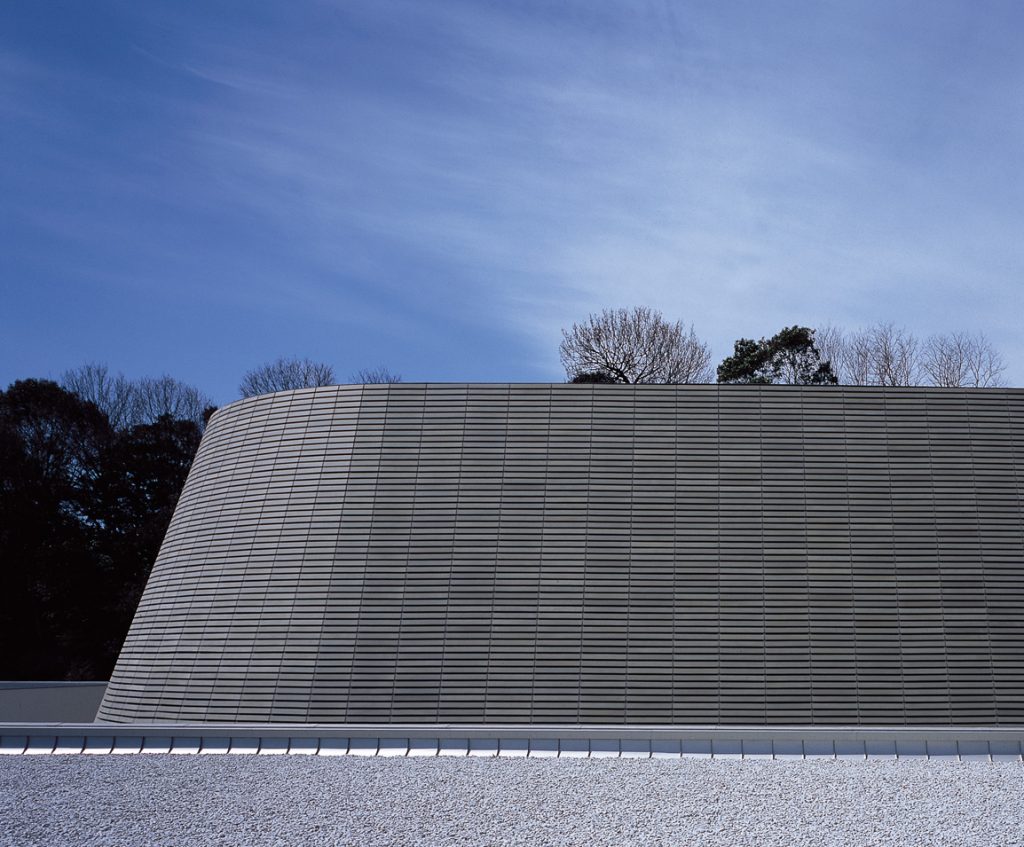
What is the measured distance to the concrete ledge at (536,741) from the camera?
784 cm

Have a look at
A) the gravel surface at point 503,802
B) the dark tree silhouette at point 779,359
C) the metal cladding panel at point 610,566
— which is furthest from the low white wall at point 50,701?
the dark tree silhouette at point 779,359

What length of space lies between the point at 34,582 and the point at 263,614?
1686 centimetres

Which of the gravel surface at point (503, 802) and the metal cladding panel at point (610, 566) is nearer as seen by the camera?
the gravel surface at point (503, 802)

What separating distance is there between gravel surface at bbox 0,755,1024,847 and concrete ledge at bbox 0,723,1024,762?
31 cm

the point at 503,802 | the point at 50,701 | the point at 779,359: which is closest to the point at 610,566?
the point at 503,802

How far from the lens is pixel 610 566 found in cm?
998

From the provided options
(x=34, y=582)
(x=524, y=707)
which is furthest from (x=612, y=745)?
(x=34, y=582)

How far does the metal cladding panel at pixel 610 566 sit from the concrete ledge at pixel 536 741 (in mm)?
1233

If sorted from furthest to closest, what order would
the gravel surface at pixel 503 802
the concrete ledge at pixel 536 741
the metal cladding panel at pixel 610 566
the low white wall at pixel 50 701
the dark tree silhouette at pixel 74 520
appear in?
the dark tree silhouette at pixel 74 520
the low white wall at pixel 50 701
the metal cladding panel at pixel 610 566
the concrete ledge at pixel 536 741
the gravel surface at pixel 503 802

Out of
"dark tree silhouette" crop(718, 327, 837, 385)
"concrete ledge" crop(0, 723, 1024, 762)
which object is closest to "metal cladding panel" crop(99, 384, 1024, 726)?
"concrete ledge" crop(0, 723, 1024, 762)

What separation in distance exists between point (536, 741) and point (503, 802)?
2.02 metres

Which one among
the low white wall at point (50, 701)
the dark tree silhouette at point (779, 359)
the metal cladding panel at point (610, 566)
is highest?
the dark tree silhouette at point (779, 359)

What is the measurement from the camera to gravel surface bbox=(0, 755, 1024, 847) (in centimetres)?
530

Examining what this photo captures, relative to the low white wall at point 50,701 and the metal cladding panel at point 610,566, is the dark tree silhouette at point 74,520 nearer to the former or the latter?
the low white wall at point 50,701
